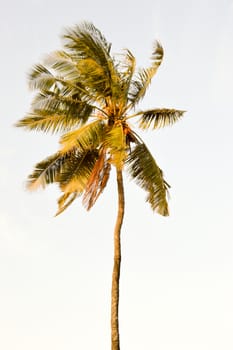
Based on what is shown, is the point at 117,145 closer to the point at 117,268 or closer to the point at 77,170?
the point at 77,170

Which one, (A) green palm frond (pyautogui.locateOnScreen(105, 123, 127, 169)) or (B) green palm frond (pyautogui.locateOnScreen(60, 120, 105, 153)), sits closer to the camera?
(A) green palm frond (pyautogui.locateOnScreen(105, 123, 127, 169))

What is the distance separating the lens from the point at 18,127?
Result: 18109mm

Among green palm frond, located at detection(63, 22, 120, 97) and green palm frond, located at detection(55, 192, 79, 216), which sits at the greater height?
green palm frond, located at detection(63, 22, 120, 97)

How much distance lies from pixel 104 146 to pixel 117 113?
1.50m

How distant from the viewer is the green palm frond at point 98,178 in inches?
672

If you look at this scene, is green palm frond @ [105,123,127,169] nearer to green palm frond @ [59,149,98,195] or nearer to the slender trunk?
the slender trunk

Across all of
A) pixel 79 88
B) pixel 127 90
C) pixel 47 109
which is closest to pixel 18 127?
pixel 47 109

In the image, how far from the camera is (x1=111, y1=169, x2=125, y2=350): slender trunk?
49.4 ft

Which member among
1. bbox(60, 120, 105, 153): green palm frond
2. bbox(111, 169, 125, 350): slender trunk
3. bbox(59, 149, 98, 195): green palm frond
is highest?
bbox(60, 120, 105, 153): green palm frond

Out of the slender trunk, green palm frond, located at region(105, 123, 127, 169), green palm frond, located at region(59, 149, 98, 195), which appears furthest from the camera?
green palm frond, located at region(59, 149, 98, 195)

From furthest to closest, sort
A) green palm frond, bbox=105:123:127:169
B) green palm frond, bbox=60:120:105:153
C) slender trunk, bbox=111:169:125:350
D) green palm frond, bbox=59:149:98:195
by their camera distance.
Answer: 1. green palm frond, bbox=59:149:98:195
2. green palm frond, bbox=60:120:105:153
3. green palm frond, bbox=105:123:127:169
4. slender trunk, bbox=111:169:125:350

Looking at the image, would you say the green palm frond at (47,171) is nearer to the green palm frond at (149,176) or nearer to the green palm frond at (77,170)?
the green palm frond at (77,170)

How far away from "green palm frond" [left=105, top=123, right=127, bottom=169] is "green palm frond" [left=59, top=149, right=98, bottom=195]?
1397mm

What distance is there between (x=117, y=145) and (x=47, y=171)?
138 inches
